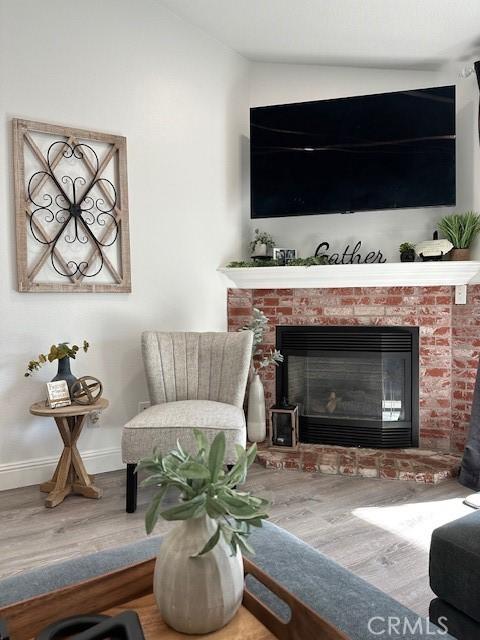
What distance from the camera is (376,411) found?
3.47m

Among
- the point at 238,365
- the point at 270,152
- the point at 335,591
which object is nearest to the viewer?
the point at 335,591

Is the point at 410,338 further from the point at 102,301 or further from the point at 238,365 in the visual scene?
the point at 102,301

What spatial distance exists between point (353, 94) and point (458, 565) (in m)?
3.25

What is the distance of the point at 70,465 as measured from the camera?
275 cm

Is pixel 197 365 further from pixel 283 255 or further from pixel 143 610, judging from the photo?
pixel 143 610

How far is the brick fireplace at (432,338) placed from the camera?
322 centimetres

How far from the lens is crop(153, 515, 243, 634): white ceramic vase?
930mm

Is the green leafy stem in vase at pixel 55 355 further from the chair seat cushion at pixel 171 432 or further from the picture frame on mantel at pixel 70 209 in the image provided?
the chair seat cushion at pixel 171 432

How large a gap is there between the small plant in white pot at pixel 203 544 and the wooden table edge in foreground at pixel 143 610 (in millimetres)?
38

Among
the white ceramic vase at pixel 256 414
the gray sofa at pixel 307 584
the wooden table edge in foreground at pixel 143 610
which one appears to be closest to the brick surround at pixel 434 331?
the white ceramic vase at pixel 256 414

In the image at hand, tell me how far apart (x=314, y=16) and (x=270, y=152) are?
2.82 ft

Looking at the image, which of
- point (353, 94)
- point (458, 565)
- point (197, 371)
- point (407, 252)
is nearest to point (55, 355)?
point (197, 371)

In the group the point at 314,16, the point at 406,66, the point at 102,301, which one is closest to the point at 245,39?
the point at 314,16

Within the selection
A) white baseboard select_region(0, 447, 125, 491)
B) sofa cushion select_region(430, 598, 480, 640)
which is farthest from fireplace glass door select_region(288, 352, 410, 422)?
sofa cushion select_region(430, 598, 480, 640)
